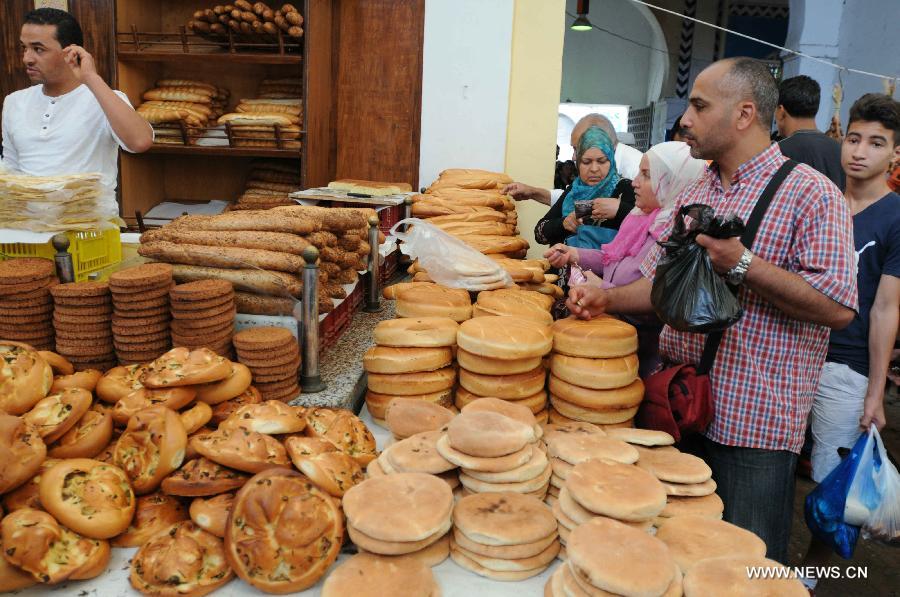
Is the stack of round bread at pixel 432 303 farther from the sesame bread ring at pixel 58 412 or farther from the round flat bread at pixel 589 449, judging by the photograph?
the sesame bread ring at pixel 58 412

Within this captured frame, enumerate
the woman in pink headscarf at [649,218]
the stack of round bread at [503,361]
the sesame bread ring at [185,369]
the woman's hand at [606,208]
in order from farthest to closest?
1. the woman's hand at [606,208]
2. the woman in pink headscarf at [649,218]
3. the stack of round bread at [503,361]
4. the sesame bread ring at [185,369]

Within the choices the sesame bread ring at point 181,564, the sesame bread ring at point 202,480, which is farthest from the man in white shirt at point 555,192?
the sesame bread ring at point 181,564

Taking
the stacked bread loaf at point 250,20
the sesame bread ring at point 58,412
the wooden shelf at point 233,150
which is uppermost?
the stacked bread loaf at point 250,20

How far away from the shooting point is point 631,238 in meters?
2.71

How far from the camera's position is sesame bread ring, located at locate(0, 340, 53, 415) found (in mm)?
1439

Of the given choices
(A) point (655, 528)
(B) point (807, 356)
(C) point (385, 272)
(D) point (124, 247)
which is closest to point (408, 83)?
(C) point (385, 272)

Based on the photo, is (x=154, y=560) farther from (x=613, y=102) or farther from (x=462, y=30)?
(x=613, y=102)

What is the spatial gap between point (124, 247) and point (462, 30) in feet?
10.7

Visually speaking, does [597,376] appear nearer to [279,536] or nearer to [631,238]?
[631,238]

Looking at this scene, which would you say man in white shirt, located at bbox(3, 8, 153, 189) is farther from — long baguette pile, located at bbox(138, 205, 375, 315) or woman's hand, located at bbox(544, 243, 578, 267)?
woman's hand, located at bbox(544, 243, 578, 267)

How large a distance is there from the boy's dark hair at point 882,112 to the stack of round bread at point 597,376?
5.94ft

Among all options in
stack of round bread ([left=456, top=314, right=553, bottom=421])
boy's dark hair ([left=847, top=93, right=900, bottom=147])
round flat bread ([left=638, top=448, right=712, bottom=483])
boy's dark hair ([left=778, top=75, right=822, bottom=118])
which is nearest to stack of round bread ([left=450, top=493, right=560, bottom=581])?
round flat bread ([left=638, top=448, right=712, bottom=483])

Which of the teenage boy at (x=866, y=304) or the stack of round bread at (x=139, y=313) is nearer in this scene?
the stack of round bread at (x=139, y=313)

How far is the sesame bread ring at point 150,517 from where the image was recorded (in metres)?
1.33
